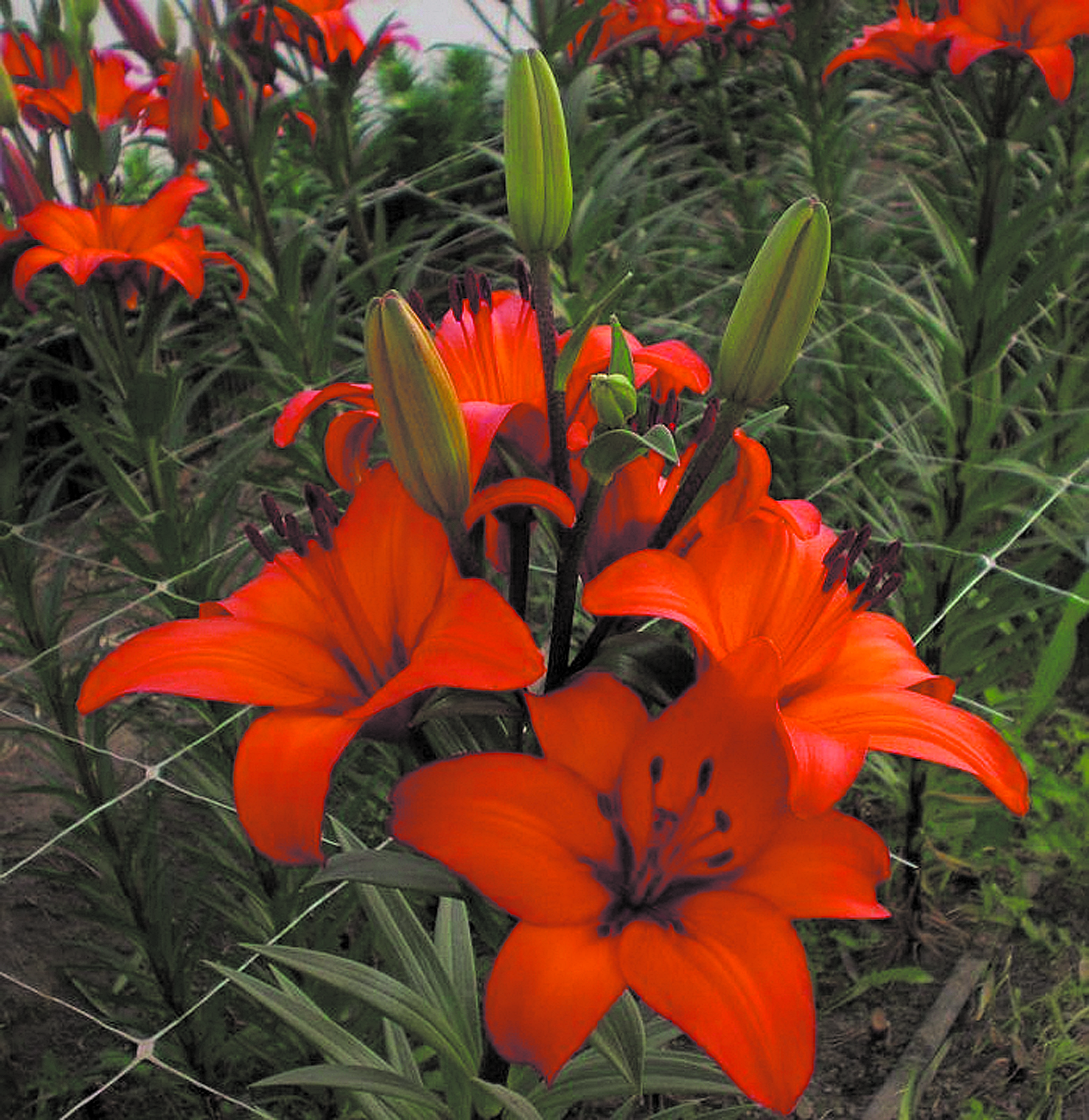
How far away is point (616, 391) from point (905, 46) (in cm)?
96

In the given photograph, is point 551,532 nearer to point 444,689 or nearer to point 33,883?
point 444,689

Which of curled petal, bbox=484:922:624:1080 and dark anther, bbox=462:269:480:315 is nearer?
curled petal, bbox=484:922:624:1080

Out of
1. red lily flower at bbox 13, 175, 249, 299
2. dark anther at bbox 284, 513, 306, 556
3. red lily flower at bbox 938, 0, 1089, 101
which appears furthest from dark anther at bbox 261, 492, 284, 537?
red lily flower at bbox 938, 0, 1089, 101

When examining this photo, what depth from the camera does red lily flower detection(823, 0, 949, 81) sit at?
1.17 m

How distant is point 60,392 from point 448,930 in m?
1.57

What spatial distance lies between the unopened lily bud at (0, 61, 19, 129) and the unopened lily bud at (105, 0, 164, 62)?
0.32m

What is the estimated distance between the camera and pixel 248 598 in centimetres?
47

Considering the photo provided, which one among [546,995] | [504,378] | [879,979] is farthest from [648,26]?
[546,995]

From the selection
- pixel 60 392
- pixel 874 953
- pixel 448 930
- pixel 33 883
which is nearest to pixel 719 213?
pixel 60 392

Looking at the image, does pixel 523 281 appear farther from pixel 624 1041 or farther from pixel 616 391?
pixel 624 1041

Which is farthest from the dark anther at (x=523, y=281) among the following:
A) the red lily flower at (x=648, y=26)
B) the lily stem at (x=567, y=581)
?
the red lily flower at (x=648, y=26)

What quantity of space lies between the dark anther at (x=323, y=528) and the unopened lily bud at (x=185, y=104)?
0.76 meters

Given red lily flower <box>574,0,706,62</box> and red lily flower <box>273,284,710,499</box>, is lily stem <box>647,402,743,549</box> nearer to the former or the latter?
red lily flower <box>273,284,710,499</box>

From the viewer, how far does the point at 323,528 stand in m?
0.45
